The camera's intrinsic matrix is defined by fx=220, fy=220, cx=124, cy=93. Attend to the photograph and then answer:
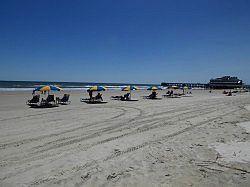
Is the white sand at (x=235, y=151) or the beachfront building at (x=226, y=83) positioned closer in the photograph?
the white sand at (x=235, y=151)

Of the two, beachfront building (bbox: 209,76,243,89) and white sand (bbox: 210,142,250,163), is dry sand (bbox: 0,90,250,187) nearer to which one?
white sand (bbox: 210,142,250,163)

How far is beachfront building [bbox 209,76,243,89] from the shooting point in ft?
287

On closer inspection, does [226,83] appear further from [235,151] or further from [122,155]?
[122,155]

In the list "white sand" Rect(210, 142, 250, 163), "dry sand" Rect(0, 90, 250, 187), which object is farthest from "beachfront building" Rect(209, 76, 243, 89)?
"white sand" Rect(210, 142, 250, 163)

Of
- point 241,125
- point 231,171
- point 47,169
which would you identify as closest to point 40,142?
point 47,169

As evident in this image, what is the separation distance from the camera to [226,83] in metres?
89.3

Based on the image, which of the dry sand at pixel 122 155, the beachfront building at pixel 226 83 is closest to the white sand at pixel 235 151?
the dry sand at pixel 122 155

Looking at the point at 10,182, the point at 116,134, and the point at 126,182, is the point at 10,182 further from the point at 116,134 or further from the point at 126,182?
the point at 116,134

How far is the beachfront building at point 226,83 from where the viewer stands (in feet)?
287

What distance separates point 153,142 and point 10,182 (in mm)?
3839

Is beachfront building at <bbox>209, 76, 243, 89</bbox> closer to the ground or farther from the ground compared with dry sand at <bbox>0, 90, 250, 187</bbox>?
farther from the ground

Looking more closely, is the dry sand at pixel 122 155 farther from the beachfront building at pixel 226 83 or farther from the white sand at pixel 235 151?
the beachfront building at pixel 226 83

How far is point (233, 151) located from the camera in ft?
18.7

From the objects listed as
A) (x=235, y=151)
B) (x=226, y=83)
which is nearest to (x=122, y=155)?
(x=235, y=151)
